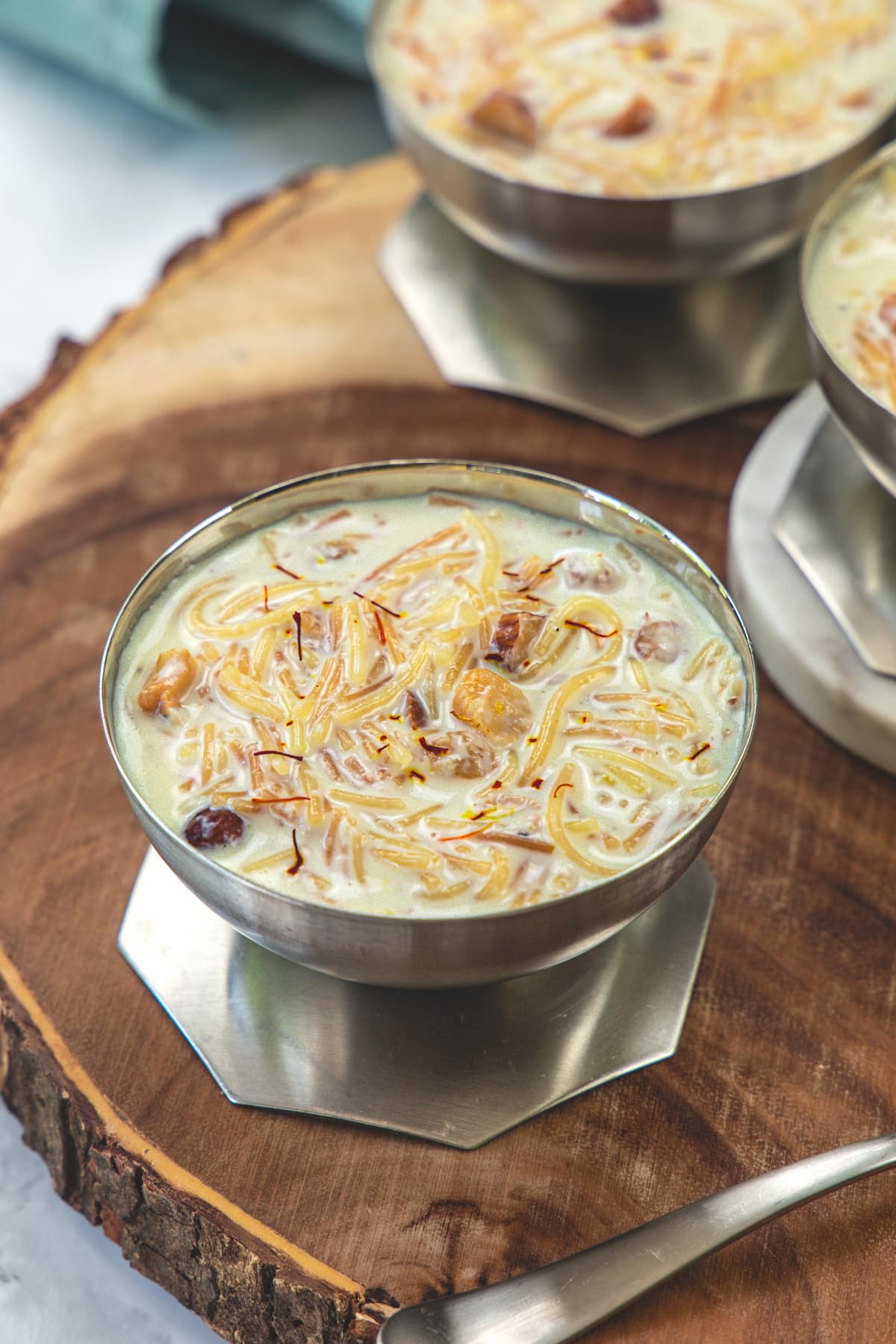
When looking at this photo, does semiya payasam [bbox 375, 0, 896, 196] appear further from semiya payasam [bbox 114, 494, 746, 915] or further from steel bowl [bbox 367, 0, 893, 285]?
semiya payasam [bbox 114, 494, 746, 915]

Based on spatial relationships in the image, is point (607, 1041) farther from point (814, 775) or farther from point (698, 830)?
point (814, 775)

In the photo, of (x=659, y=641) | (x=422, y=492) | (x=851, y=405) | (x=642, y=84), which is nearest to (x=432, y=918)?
(x=659, y=641)

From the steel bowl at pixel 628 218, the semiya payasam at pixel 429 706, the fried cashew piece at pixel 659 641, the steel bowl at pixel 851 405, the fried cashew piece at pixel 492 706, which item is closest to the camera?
the semiya payasam at pixel 429 706

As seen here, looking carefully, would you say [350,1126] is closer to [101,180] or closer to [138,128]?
[101,180]

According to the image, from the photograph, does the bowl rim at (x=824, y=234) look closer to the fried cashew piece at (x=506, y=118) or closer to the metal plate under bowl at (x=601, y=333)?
the metal plate under bowl at (x=601, y=333)


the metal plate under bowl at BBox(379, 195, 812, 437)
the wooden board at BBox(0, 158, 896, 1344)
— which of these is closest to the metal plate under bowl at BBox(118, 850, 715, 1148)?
the wooden board at BBox(0, 158, 896, 1344)

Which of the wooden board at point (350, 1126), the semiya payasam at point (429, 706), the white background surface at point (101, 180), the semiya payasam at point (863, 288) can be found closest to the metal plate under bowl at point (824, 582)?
the wooden board at point (350, 1126)
